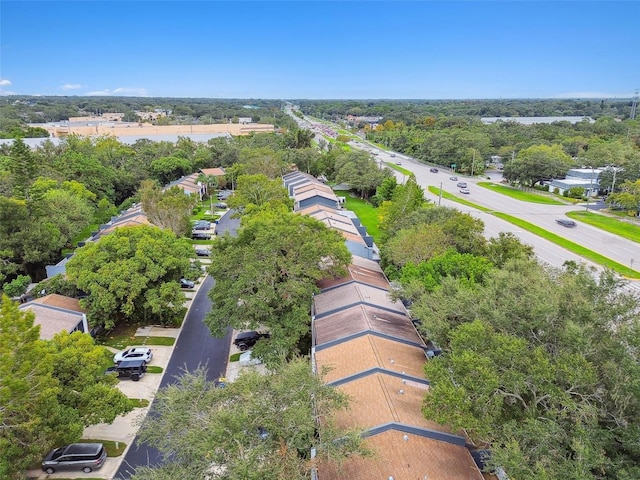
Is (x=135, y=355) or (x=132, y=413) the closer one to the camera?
(x=132, y=413)

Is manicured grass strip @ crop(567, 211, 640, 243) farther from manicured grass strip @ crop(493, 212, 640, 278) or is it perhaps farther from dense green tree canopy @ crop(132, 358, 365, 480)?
dense green tree canopy @ crop(132, 358, 365, 480)

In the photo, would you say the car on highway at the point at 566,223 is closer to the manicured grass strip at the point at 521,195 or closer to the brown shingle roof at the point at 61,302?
the manicured grass strip at the point at 521,195

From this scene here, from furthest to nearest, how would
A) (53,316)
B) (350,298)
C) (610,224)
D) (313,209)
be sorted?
1. (610,224)
2. (313,209)
3. (350,298)
4. (53,316)

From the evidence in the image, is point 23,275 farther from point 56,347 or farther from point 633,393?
point 633,393

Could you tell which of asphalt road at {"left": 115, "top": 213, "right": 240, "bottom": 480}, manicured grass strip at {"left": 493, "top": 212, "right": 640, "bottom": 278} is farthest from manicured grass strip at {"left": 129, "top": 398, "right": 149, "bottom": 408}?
manicured grass strip at {"left": 493, "top": 212, "right": 640, "bottom": 278}

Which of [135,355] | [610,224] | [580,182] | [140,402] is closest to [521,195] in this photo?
[580,182]

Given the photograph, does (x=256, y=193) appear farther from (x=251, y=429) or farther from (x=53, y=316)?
(x=251, y=429)

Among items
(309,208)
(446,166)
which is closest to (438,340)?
(309,208)
